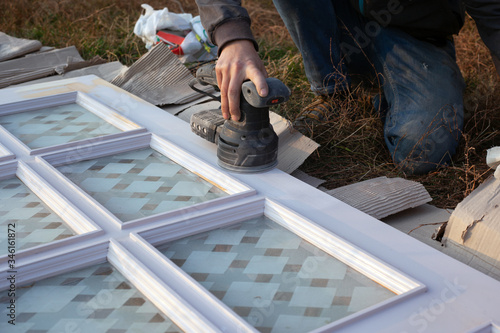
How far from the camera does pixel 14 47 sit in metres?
3.69

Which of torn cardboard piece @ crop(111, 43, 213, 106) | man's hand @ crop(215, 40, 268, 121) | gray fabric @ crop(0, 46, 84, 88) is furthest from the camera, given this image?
gray fabric @ crop(0, 46, 84, 88)

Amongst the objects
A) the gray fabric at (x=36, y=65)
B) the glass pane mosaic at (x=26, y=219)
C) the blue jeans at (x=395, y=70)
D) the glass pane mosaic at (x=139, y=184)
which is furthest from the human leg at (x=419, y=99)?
the gray fabric at (x=36, y=65)

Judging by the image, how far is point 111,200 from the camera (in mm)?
1690

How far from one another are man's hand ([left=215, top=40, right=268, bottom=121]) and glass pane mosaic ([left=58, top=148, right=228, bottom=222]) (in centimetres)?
26

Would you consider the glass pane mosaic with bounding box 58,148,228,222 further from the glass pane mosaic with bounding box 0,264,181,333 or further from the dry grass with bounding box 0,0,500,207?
the dry grass with bounding box 0,0,500,207

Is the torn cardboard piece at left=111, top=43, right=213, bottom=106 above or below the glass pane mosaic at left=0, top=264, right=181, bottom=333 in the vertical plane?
below

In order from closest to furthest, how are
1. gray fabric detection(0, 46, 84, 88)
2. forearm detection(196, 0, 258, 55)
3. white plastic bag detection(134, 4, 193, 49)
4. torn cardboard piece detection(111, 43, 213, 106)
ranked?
1. forearm detection(196, 0, 258, 55)
2. torn cardboard piece detection(111, 43, 213, 106)
3. gray fabric detection(0, 46, 84, 88)
4. white plastic bag detection(134, 4, 193, 49)

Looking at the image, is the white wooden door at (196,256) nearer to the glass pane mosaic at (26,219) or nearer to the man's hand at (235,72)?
the glass pane mosaic at (26,219)

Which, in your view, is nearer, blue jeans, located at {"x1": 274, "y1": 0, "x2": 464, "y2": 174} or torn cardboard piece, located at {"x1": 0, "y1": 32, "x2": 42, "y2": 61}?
blue jeans, located at {"x1": 274, "y1": 0, "x2": 464, "y2": 174}

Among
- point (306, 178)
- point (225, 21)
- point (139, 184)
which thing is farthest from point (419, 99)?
point (139, 184)

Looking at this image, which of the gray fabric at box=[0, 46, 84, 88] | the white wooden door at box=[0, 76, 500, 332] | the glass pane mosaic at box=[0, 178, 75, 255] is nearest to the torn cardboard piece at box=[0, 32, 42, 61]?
the gray fabric at box=[0, 46, 84, 88]

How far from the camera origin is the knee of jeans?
2484 millimetres

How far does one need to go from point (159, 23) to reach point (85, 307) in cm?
287

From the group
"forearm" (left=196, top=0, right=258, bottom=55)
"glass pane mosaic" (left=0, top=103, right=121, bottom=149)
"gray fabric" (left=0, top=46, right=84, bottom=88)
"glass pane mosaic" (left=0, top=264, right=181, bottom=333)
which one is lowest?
"gray fabric" (left=0, top=46, right=84, bottom=88)
